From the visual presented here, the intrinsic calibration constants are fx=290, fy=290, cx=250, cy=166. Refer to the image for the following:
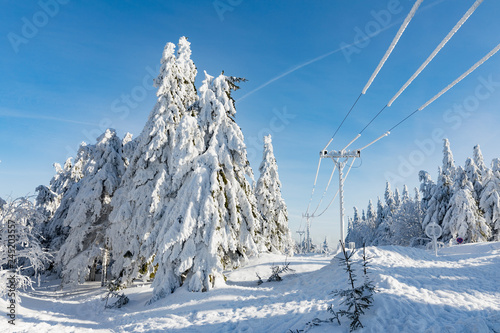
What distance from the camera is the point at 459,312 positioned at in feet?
25.7

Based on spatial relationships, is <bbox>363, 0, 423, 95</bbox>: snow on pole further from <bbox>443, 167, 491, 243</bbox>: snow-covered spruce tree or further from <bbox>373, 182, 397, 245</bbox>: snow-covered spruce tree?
<bbox>373, 182, 397, 245</bbox>: snow-covered spruce tree

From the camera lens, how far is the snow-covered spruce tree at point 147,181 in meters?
18.7

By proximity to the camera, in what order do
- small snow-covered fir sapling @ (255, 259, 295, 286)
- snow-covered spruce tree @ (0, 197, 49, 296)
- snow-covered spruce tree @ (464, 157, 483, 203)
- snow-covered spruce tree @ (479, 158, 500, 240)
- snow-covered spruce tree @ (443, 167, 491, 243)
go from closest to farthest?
snow-covered spruce tree @ (0, 197, 49, 296) → small snow-covered fir sapling @ (255, 259, 295, 286) → snow-covered spruce tree @ (443, 167, 491, 243) → snow-covered spruce tree @ (479, 158, 500, 240) → snow-covered spruce tree @ (464, 157, 483, 203)

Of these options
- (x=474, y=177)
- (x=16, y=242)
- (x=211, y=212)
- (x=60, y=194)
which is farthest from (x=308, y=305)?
(x=474, y=177)

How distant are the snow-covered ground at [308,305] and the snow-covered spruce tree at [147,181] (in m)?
2.68

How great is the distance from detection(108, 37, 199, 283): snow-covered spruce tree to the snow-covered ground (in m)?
2.68

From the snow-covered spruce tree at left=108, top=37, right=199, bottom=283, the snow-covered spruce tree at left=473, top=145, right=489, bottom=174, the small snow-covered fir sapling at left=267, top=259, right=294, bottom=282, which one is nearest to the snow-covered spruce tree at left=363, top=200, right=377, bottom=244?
the snow-covered spruce tree at left=473, top=145, right=489, bottom=174

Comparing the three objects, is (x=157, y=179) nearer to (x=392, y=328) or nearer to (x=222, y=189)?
(x=222, y=189)

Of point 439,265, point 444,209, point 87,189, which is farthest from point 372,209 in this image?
point 87,189

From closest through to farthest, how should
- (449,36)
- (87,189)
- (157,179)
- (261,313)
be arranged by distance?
(449,36) < (261,313) < (157,179) < (87,189)

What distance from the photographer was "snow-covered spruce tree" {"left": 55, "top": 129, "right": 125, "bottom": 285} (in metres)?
20.0

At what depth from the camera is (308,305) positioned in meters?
10.3

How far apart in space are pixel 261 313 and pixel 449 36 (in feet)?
32.0

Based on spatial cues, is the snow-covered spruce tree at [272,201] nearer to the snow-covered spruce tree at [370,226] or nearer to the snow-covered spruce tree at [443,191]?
the snow-covered spruce tree at [443,191]
